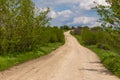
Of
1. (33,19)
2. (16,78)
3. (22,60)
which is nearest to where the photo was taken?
(16,78)

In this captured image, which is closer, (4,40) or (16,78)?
(16,78)

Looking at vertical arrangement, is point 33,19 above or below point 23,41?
above

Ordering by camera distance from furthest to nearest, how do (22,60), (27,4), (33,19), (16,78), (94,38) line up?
(94,38) → (33,19) → (27,4) → (22,60) → (16,78)

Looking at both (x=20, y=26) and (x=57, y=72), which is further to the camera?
(x=20, y=26)

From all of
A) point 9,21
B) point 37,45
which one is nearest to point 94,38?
point 37,45

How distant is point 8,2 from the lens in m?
31.2

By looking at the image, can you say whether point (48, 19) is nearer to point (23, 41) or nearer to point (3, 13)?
point (23, 41)

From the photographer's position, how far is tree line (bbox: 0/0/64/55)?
30.8 meters

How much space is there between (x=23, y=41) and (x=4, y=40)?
7.10 m

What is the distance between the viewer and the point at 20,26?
34.1 metres

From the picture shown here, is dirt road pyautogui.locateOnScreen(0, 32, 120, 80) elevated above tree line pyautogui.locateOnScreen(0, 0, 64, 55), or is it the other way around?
tree line pyautogui.locateOnScreen(0, 0, 64, 55)

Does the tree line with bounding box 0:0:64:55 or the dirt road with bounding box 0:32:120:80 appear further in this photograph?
the tree line with bounding box 0:0:64:55

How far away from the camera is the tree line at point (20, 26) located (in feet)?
101

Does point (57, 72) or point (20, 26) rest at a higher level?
point (20, 26)
